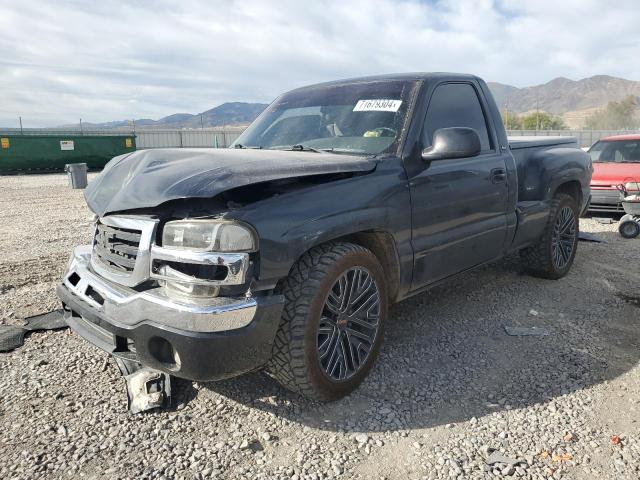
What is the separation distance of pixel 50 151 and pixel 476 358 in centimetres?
2210

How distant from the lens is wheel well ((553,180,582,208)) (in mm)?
5416

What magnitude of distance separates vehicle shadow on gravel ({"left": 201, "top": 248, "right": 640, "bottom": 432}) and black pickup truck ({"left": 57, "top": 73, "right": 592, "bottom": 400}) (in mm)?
236

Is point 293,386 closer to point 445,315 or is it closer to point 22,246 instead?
point 445,315

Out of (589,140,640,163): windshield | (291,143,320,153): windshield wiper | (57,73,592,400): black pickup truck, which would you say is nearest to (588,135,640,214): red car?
(589,140,640,163): windshield

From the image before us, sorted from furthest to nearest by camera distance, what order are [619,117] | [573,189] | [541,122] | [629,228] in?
[619,117] < [541,122] < [629,228] < [573,189]

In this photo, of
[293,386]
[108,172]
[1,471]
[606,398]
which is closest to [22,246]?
[108,172]

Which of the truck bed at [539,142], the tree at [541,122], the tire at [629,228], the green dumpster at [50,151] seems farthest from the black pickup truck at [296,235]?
the tree at [541,122]

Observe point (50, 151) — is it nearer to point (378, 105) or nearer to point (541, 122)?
point (378, 105)

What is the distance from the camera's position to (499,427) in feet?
8.87

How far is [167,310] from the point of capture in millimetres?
2324

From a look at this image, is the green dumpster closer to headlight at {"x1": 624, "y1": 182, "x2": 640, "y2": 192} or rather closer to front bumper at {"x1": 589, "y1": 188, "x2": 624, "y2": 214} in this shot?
front bumper at {"x1": 589, "y1": 188, "x2": 624, "y2": 214}

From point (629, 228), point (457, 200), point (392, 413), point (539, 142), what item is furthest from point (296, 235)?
point (629, 228)

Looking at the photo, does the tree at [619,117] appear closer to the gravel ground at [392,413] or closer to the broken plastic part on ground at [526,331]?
the broken plastic part on ground at [526,331]

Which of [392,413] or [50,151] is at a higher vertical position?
[392,413]
